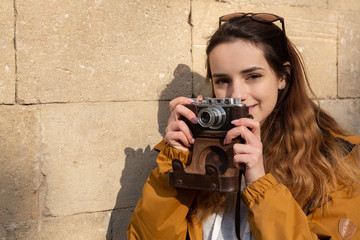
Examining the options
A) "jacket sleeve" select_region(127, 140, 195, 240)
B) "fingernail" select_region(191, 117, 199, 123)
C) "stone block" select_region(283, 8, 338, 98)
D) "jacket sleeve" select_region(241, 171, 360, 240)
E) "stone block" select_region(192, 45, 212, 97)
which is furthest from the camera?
"stone block" select_region(283, 8, 338, 98)

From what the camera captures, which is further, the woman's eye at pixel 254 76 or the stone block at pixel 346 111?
the stone block at pixel 346 111

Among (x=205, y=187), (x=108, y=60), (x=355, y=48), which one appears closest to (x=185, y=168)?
(x=205, y=187)

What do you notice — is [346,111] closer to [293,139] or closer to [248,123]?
[293,139]

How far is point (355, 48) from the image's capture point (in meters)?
2.80

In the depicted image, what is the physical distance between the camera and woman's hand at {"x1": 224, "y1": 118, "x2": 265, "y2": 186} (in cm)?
149

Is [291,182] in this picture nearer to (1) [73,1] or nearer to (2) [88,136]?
(2) [88,136]

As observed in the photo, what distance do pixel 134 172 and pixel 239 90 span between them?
2.67 feet

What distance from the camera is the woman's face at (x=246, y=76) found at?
1754 mm

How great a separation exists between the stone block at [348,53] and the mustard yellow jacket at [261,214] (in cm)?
117

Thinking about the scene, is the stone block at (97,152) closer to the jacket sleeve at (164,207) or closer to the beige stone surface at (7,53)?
the beige stone surface at (7,53)

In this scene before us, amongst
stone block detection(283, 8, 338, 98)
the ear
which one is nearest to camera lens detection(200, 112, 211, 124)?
the ear

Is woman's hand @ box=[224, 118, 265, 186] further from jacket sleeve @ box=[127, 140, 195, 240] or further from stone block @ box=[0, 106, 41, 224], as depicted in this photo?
stone block @ box=[0, 106, 41, 224]

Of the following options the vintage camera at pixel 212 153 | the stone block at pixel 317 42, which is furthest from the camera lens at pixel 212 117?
the stone block at pixel 317 42

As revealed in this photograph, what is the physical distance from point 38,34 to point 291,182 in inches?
55.0
